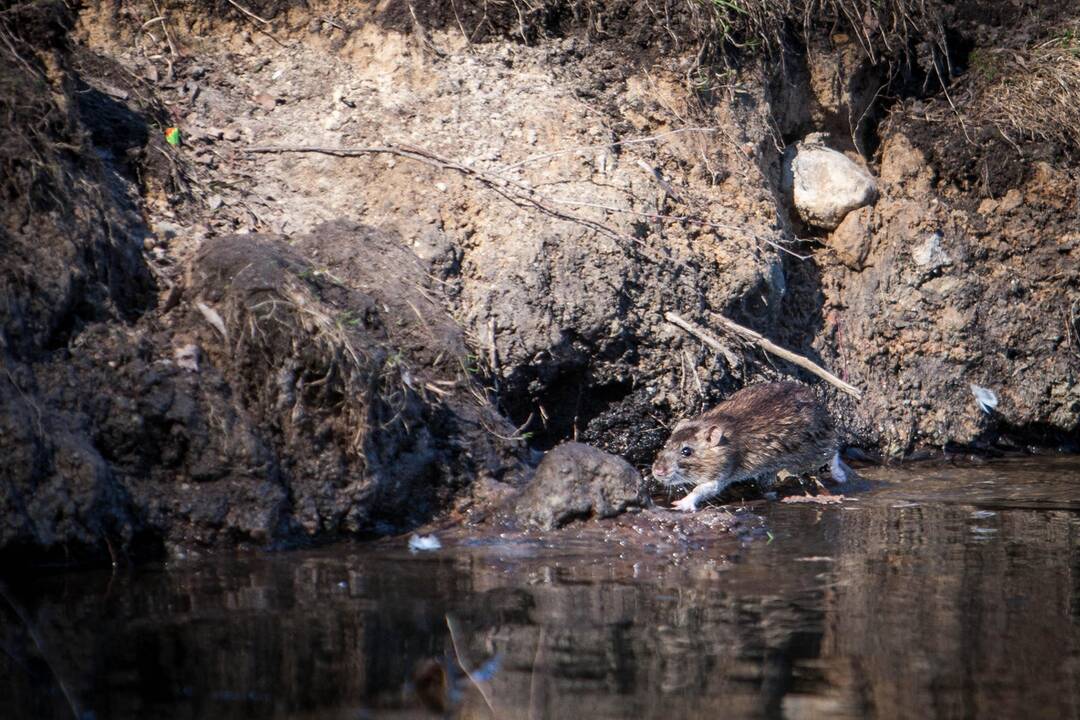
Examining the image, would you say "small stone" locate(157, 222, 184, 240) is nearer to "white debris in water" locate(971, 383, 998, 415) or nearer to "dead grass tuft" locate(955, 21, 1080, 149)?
"white debris in water" locate(971, 383, 998, 415)

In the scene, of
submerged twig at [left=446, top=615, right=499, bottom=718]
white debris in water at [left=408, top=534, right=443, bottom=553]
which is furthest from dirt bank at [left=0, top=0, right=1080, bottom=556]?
submerged twig at [left=446, top=615, right=499, bottom=718]

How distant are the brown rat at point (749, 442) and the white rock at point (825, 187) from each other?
6.32ft

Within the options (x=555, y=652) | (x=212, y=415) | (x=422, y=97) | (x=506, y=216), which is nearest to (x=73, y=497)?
(x=212, y=415)

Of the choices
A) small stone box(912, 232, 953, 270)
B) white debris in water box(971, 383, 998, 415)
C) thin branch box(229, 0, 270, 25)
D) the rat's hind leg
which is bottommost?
the rat's hind leg

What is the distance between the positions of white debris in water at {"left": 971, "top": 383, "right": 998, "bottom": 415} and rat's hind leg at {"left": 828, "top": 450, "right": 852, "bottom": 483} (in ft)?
5.45

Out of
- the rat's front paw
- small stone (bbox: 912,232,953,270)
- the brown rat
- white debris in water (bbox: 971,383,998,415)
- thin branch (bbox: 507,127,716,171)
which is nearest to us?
the rat's front paw

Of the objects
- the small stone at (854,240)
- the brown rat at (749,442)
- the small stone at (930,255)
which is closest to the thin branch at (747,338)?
the brown rat at (749,442)

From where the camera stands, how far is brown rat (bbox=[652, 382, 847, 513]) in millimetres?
7383

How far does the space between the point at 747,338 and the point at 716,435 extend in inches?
42.3

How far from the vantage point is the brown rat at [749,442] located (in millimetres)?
7383

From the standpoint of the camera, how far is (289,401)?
19.5 feet

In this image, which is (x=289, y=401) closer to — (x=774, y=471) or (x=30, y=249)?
(x=30, y=249)

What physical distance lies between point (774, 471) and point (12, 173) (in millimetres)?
5008

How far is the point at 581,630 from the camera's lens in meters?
4.41
